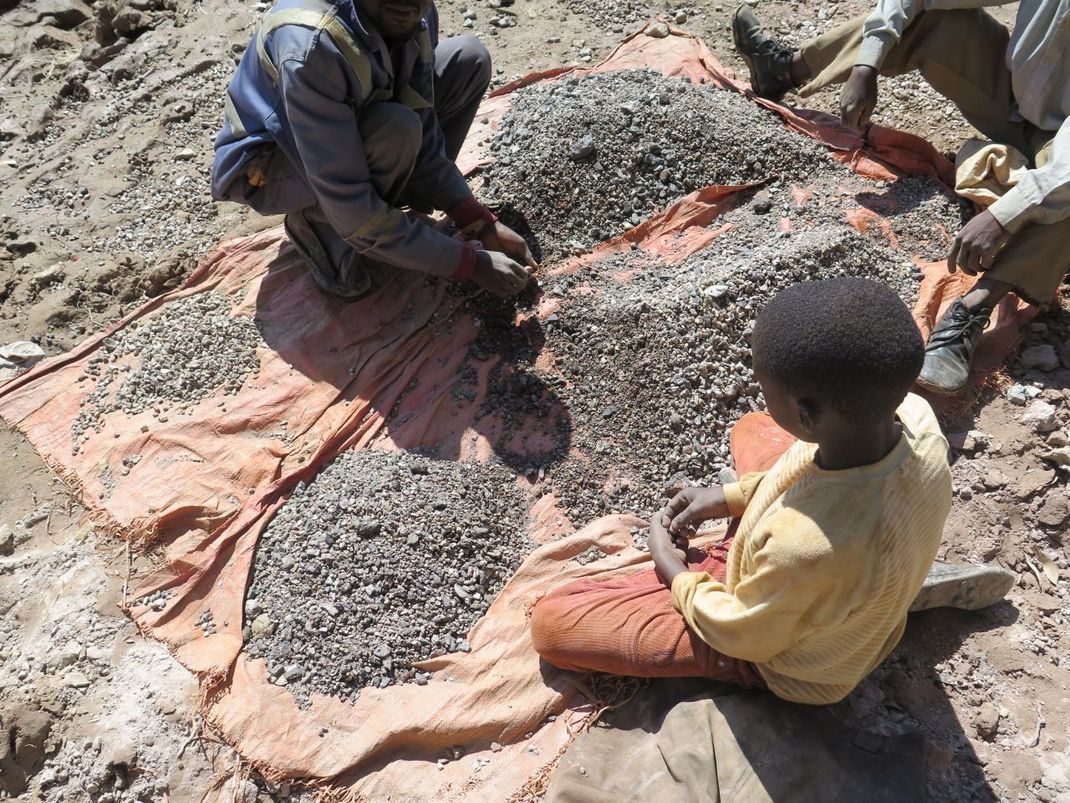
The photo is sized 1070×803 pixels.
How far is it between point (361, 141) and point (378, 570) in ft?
4.32

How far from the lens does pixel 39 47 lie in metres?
4.57

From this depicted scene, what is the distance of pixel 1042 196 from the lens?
2.42m

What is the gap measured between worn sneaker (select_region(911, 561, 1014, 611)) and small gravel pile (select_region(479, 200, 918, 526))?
663 mm

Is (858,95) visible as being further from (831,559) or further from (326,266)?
(831,559)

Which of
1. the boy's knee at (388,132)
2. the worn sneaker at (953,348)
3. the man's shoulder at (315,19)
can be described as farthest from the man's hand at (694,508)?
the man's shoulder at (315,19)

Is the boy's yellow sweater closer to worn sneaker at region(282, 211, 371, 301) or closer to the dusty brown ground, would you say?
the dusty brown ground

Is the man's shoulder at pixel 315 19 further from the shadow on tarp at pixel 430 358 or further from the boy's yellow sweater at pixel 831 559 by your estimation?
the boy's yellow sweater at pixel 831 559

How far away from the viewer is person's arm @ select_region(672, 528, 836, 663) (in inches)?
57.2

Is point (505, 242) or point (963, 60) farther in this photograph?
point (963, 60)

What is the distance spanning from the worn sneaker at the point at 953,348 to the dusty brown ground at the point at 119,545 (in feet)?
0.52

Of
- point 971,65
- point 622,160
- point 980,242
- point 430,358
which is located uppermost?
point 971,65

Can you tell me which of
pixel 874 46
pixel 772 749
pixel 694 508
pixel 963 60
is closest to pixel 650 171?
pixel 874 46

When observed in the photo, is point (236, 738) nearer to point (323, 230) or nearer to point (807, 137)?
point (323, 230)

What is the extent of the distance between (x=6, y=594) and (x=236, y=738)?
996 mm
